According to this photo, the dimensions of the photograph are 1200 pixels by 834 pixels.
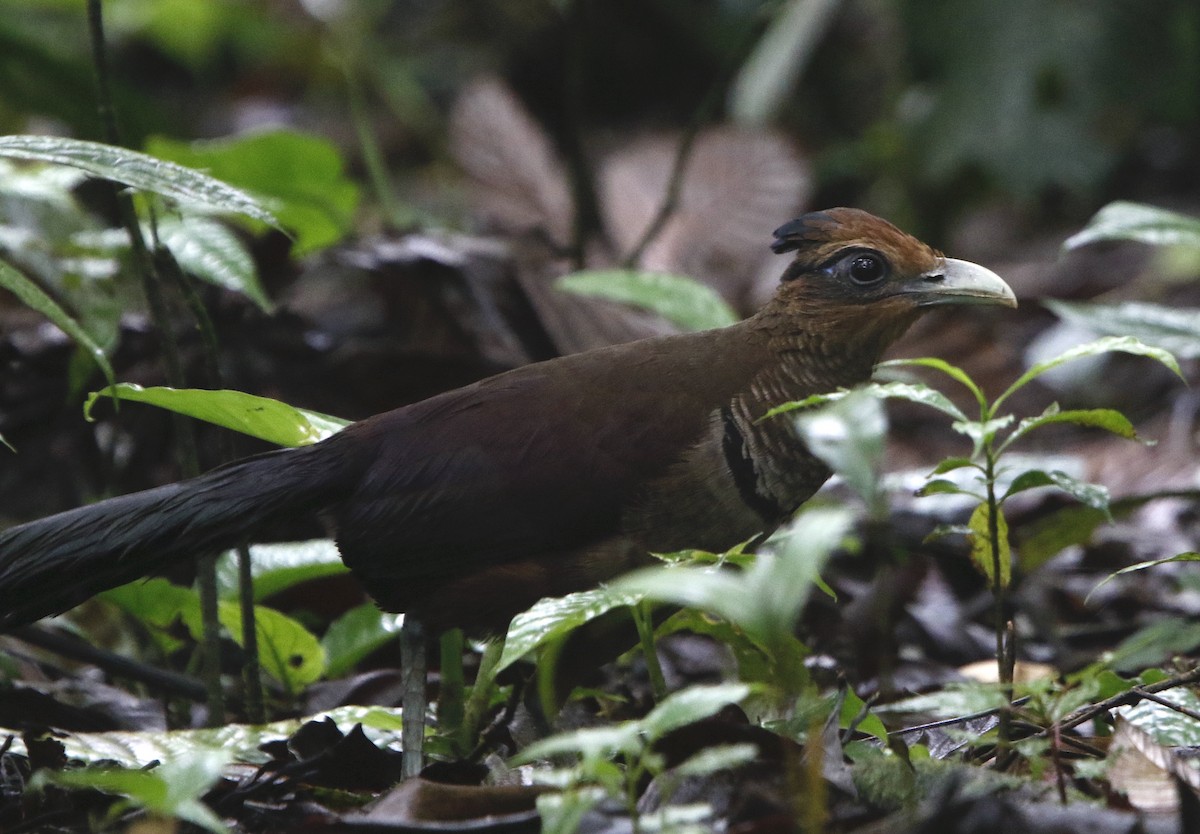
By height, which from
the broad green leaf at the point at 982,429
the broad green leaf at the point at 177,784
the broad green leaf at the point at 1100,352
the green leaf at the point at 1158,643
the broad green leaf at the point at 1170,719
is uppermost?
the broad green leaf at the point at 1100,352

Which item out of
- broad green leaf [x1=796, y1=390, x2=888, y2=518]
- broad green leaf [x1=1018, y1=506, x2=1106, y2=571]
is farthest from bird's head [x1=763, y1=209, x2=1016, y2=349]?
broad green leaf [x1=796, y1=390, x2=888, y2=518]

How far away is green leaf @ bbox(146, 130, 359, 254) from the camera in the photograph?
3994mm

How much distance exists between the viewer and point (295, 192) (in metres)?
4.18

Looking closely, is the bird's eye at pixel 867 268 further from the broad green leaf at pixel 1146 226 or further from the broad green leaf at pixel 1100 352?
the broad green leaf at pixel 1100 352

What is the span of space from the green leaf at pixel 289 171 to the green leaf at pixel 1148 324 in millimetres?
2043

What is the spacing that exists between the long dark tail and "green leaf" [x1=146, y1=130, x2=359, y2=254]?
145cm

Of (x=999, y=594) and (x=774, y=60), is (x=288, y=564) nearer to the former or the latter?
(x=999, y=594)

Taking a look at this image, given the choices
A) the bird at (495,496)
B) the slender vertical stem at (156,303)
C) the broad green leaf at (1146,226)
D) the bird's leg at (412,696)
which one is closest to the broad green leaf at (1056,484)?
the bird at (495,496)

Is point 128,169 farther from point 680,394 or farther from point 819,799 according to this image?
point 819,799

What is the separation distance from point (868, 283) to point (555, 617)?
1.20m

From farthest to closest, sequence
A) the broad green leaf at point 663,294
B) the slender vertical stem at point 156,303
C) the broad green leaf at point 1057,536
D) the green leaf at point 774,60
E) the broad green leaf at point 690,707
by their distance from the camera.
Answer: the green leaf at point 774,60
the broad green leaf at point 663,294
the broad green leaf at point 1057,536
the slender vertical stem at point 156,303
the broad green leaf at point 690,707

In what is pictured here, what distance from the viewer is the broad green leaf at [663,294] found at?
12.3 ft

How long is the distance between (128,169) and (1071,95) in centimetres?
541

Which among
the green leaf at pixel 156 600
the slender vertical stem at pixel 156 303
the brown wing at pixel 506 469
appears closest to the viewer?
the brown wing at pixel 506 469
